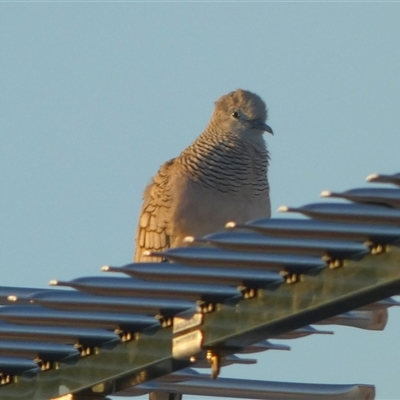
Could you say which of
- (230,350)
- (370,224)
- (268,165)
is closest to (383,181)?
(370,224)

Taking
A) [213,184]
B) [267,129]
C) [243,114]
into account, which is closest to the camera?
[213,184]

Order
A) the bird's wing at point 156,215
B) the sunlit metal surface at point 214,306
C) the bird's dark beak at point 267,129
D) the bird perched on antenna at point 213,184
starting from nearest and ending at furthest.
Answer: the sunlit metal surface at point 214,306
the bird perched on antenna at point 213,184
the bird's wing at point 156,215
the bird's dark beak at point 267,129

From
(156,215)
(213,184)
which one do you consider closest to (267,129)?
(213,184)

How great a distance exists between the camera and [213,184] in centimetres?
1037

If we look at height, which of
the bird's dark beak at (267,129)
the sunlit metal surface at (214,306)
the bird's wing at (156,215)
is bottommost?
the sunlit metal surface at (214,306)

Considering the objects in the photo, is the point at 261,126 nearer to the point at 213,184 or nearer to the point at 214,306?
the point at 213,184

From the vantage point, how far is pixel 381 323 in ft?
16.7

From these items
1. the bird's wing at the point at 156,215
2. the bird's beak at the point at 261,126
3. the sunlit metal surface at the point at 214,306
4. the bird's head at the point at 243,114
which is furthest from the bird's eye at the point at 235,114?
the sunlit metal surface at the point at 214,306

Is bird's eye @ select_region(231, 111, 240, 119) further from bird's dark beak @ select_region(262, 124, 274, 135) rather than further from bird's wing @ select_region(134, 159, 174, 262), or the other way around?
bird's wing @ select_region(134, 159, 174, 262)

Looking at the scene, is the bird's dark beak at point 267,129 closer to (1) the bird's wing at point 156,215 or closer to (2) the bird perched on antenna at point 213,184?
(2) the bird perched on antenna at point 213,184

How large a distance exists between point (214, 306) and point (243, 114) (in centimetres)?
718

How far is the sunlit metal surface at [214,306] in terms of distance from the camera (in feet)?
11.8

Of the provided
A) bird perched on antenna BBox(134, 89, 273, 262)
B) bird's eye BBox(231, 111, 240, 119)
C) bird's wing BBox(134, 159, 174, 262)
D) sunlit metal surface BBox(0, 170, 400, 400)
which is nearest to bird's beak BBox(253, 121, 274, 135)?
bird perched on antenna BBox(134, 89, 273, 262)

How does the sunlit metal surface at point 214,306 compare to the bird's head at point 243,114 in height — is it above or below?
below
